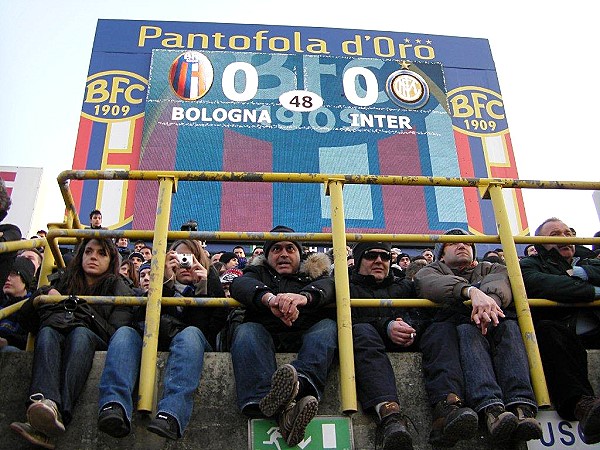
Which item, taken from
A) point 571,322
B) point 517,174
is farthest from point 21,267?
point 517,174

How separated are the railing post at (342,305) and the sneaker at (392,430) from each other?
5.6 inches

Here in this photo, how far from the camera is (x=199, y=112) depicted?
12297mm

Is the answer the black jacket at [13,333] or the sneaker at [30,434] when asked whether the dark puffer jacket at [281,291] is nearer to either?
the sneaker at [30,434]

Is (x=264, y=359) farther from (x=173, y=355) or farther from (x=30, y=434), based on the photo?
(x=30, y=434)

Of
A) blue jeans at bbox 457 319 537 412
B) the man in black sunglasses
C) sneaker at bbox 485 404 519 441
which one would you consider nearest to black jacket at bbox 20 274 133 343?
the man in black sunglasses

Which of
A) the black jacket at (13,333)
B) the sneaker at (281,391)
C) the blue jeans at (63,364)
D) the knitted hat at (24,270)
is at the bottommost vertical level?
the sneaker at (281,391)

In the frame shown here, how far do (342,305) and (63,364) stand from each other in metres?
1.39

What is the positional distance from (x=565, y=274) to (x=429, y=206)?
8081mm

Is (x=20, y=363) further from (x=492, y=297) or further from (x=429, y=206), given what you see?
(x=429, y=206)

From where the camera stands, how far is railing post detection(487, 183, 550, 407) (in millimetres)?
3143

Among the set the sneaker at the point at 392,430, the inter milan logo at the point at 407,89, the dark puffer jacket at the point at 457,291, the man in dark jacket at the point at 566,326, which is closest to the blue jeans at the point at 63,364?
the sneaker at the point at 392,430

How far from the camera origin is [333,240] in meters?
3.51

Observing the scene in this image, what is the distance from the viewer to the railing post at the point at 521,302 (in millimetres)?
3143

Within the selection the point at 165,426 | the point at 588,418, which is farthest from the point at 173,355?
the point at 588,418
